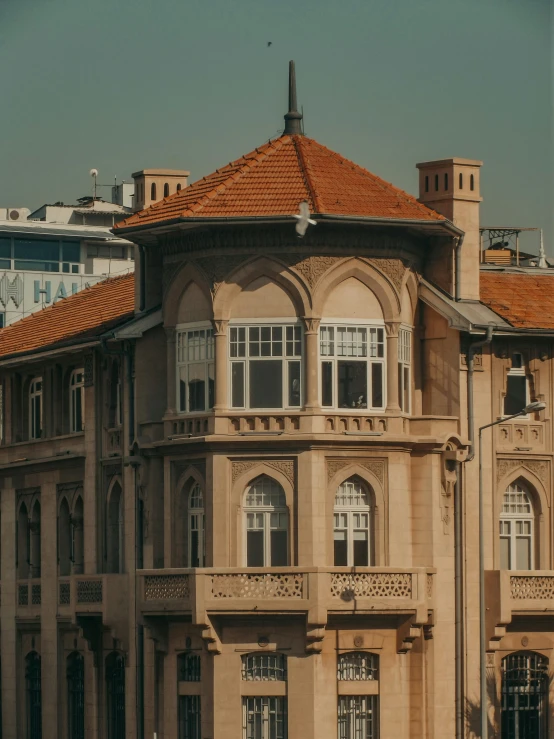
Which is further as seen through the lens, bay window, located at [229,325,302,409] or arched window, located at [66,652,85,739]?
arched window, located at [66,652,85,739]

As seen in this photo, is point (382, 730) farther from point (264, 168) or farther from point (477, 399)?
point (264, 168)

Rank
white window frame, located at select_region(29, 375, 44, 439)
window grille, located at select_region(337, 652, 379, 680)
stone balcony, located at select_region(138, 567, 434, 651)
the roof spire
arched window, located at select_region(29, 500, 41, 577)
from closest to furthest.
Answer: stone balcony, located at select_region(138, 567, 434, 651), window grille, located at select_region(337, 652, 379, 680), the roof spire, white window frame, located at select_region(29, 375, 44, 439), arched window, located at select_region(29, 500, 41, 577)

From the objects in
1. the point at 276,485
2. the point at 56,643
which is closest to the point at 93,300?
the point at 56,643

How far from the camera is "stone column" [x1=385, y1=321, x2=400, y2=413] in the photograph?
6631 centimetres

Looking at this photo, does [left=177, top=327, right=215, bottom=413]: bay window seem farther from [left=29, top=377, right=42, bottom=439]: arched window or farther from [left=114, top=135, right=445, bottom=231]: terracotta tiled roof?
[left=29, top=377, right=42, bottom=439]: arched window

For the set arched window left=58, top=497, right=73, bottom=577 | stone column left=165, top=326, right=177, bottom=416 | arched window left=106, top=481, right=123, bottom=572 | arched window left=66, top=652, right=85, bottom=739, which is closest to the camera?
stone column left=165, top=326, right=177, bottom=416

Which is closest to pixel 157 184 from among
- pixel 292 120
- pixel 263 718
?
pixel 292 120

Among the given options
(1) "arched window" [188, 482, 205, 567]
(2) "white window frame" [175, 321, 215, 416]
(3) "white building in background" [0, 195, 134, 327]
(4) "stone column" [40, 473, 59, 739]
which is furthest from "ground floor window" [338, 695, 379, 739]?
(3) "white building in background" [0, 195, 134, 327]

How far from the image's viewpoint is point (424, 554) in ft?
219

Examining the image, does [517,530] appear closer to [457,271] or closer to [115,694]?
[457,271]

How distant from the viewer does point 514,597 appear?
68.0m

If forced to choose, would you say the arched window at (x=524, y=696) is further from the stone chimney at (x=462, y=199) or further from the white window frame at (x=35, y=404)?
the white window frame at (x=35, y=404)

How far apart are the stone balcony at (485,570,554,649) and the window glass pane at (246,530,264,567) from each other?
20.7ft

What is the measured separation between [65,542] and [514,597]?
1505 centimetres
